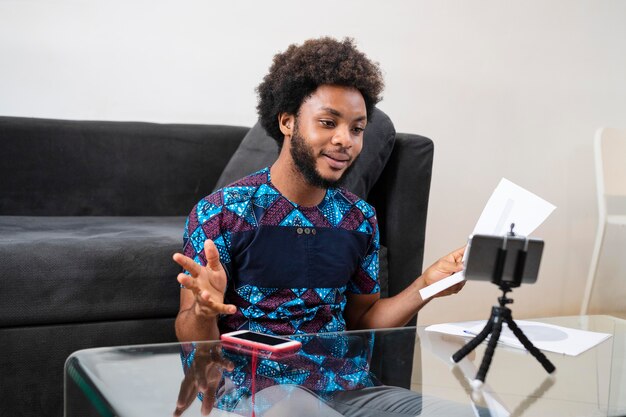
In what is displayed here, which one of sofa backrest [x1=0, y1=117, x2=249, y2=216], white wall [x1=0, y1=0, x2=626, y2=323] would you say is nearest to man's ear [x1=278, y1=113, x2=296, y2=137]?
→ sofa backrest [x1=0, y1=117, x2=249, y2=216]

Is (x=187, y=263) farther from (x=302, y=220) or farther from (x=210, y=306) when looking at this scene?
(x=302, y=220)

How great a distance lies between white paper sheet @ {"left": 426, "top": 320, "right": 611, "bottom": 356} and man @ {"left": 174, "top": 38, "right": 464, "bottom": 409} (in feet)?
0.25

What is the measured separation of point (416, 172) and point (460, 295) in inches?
53.9

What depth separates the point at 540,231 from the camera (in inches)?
136

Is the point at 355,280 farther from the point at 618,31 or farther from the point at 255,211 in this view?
the point at 618,31

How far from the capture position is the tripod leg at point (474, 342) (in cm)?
111

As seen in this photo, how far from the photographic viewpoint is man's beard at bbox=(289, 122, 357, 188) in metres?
1.50

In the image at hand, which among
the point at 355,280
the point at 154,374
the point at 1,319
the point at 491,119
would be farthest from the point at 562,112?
the point at 154,374

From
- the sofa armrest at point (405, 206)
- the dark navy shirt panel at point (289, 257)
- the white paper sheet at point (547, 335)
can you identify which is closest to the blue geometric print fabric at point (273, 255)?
the dark navy shirt panel at point (289, 257)

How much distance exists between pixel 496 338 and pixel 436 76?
7.20 feet

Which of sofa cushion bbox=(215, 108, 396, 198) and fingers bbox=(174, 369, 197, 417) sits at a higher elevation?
sofa cushion bbox=(215, 108, 396, 198)

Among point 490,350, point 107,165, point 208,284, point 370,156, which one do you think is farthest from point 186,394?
point 107,165

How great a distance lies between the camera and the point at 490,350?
1.10 metres

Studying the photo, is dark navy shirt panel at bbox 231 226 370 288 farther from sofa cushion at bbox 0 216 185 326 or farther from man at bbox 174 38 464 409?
sofa cushion at bbox 0 216 185 326
